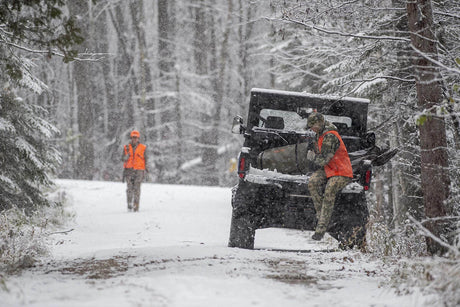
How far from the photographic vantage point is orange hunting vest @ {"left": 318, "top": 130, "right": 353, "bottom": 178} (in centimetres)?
746

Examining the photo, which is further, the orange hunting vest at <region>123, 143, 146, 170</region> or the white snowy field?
the orange hunting vest at <region>123, 143, 146, 170</region>

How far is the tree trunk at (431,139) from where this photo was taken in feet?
21.0

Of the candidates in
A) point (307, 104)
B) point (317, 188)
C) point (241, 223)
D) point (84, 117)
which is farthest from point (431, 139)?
point (84, 117)

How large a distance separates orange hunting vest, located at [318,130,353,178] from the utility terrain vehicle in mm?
259

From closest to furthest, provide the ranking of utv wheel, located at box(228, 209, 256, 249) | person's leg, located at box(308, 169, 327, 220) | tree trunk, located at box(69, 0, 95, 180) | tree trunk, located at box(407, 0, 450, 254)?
1. tree trunk, located at box(407, 0, 450, 254)
2. person's leg, located at box(308, 169, 327, 220)
3. utv wheel, located at box(228, 209, 256, 249)
4. tree trunk, located at box(69, 0, 95, 180)

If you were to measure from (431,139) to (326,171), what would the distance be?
63.0 inches

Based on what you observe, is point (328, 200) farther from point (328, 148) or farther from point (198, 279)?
point (198, 279)

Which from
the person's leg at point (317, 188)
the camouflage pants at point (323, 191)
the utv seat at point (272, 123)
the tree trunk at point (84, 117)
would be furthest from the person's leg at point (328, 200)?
the tree trunk at point (84, 117)

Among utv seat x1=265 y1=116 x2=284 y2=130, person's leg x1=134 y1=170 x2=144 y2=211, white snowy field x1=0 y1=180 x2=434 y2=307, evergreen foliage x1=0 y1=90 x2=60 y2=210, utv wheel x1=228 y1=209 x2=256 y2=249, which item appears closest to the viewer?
white snowy field x1=0 y1=180 x2=434 y2=307

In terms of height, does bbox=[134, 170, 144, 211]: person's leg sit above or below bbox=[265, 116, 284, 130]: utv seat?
below

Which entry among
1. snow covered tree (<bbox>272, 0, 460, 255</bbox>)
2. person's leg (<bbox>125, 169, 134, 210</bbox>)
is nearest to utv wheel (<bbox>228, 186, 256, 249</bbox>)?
snow covered tree (<bbox>272, 0, 460, 255</bbox>)

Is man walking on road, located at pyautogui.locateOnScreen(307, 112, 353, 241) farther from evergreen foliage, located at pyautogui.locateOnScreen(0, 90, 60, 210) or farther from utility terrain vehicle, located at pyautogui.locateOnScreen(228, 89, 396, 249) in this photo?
evergreen foliage, located at pyautogui.locateOnScreen(0, 90, 60, 210)

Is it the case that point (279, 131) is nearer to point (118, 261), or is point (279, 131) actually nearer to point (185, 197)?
point (118, 261)

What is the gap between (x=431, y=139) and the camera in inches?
256
